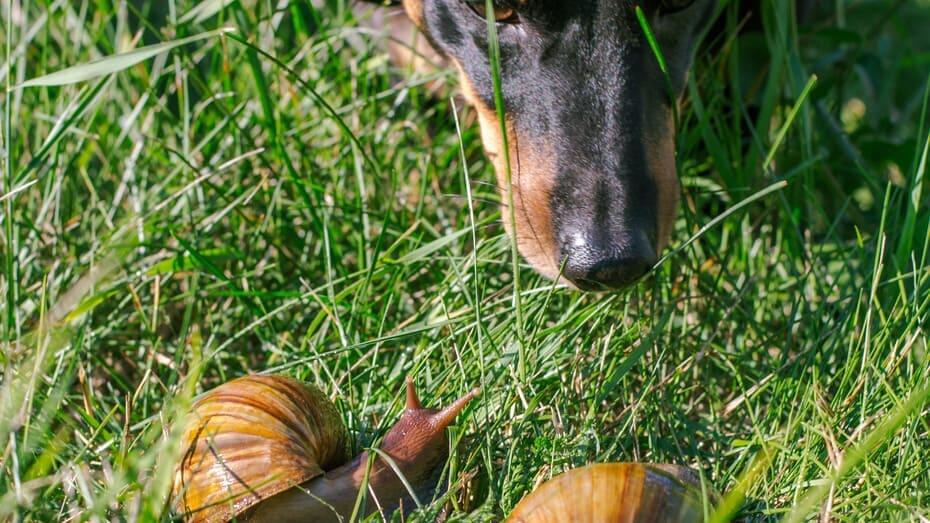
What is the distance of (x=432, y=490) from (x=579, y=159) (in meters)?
0.59

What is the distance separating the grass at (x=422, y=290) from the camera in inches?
49.8

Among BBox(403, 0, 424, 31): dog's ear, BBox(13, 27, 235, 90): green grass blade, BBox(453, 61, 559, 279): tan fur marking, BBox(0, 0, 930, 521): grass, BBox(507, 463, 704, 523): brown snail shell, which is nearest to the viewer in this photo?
BBox(507, 463, 704, 523): brown snail shell

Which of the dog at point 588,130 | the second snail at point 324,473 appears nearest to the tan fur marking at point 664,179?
the dog at point 588,130

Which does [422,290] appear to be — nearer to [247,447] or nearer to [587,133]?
[587,133]

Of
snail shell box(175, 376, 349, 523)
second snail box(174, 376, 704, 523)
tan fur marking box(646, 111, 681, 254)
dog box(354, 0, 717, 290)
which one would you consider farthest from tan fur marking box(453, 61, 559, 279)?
snail shell box(175, 376, 349, 523)

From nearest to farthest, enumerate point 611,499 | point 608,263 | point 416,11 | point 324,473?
point 611,499 < point 324,473 < point 608,263 < point 416,11

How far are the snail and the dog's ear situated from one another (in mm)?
933

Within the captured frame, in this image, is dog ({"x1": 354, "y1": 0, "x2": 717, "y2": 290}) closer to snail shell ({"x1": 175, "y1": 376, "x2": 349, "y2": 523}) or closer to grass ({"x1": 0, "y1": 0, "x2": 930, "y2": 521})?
grass ({"x1": 0, "y1": 0, "x2": 930, "y2": 521})

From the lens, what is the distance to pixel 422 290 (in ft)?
5.83

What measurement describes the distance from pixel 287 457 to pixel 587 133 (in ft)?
2.41

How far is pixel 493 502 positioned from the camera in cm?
121

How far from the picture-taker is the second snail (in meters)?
1.07

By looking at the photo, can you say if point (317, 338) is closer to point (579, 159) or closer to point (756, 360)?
point (579, 159)

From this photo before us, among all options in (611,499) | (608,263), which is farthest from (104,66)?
(611,499)
